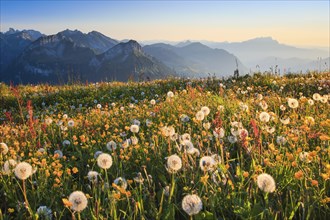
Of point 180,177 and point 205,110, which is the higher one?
point 205,110

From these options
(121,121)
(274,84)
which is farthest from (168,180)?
(274,84)

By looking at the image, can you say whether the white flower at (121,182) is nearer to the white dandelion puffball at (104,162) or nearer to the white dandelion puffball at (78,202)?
the white dandelion puffball at (104,162)

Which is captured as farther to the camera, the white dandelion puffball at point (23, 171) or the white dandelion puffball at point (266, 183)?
the white dandelion puffball at point (23, 171)

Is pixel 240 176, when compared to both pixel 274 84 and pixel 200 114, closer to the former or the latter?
pixel 200 114

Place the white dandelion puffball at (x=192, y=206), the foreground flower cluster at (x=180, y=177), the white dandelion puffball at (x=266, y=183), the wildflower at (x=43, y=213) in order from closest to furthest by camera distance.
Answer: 1. the white dandelion puffball at (x=192, y=206)
2. the white dandelion puffball at (x=266, y=183)
3. the foreground flower cluster at (x=180, y=177)
4. the wildflower at (x=43, y=213)

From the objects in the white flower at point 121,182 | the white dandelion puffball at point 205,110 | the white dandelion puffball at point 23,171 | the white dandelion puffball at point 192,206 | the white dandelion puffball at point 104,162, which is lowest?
the white flower at point 121,182

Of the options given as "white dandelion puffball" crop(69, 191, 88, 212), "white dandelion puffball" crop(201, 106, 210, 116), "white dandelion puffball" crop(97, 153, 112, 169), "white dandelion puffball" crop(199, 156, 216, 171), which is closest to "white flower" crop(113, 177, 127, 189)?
"white dandelion puffball" crop(97, 153, 112, 169)

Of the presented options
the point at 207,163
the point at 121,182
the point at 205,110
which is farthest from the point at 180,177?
the point at 205,110

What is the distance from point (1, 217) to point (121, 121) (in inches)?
145

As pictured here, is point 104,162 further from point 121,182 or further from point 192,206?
point 192,206

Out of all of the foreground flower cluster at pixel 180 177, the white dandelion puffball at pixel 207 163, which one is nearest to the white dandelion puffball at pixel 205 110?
the foreground flower cluster at pixel 180 177

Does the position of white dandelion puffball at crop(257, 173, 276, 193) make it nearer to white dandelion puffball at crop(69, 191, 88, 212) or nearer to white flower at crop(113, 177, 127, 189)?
white flower at crop(113, 177, 127, 189)

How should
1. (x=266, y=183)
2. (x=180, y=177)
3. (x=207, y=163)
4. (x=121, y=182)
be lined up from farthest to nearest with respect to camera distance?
(x=180, y=177) → (x=121, y=182) → (x=207, y=163) → (x=266, y=183)

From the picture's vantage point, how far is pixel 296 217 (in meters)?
2.75
